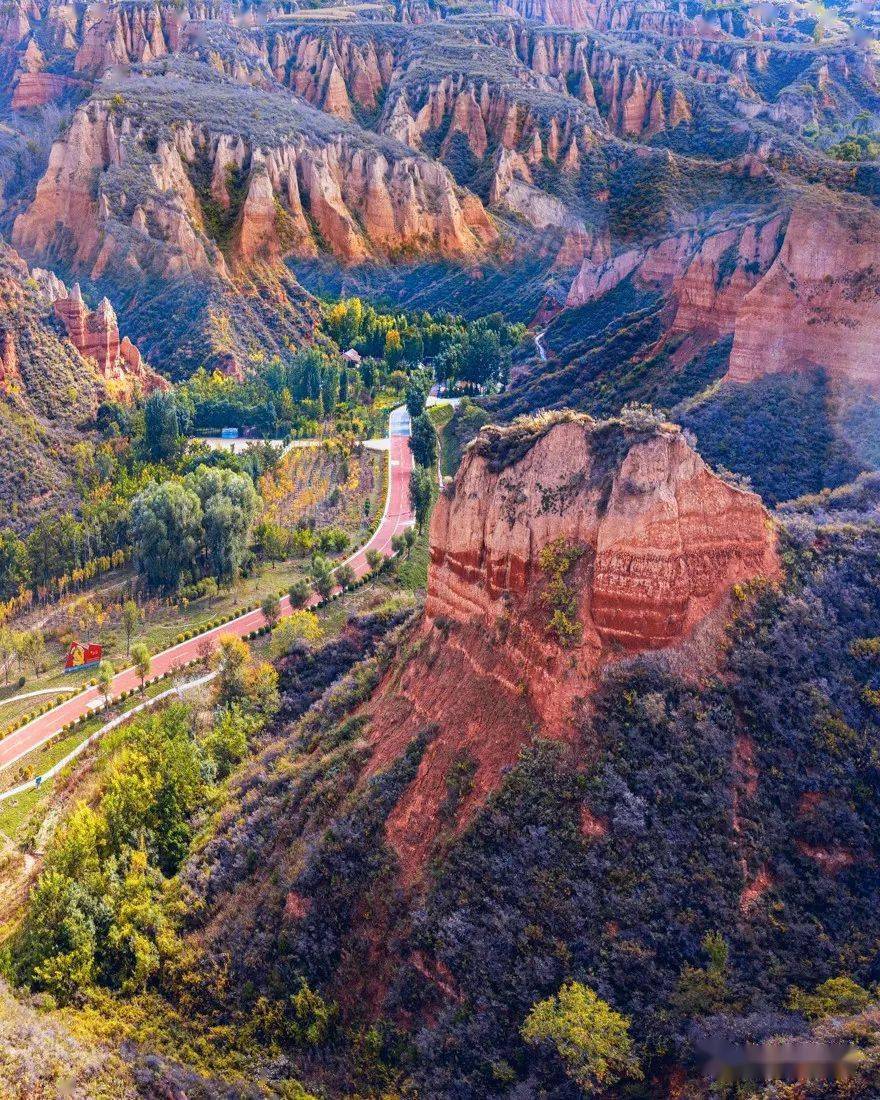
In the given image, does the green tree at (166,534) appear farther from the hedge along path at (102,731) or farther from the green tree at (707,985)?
the green tree at (707,985)

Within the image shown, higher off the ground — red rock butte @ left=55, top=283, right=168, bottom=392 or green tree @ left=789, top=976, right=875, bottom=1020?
green tree @ left=789, top=976, right=875, bottom=1020

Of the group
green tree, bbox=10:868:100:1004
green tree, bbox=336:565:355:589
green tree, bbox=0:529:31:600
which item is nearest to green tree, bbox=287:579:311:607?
green tree, bbox=336:565:355:589

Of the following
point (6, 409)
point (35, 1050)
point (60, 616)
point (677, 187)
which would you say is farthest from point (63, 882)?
point (677, 187)

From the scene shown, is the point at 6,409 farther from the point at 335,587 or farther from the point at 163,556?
the point at 335,587

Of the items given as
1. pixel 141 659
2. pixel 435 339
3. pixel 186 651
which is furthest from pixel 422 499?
pixel 435 339

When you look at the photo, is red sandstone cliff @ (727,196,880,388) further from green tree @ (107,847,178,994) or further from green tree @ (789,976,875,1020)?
green tree @ (107,847,178,994)

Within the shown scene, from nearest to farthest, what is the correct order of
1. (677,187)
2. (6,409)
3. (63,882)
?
(63,882), (6,409), (677,187)
